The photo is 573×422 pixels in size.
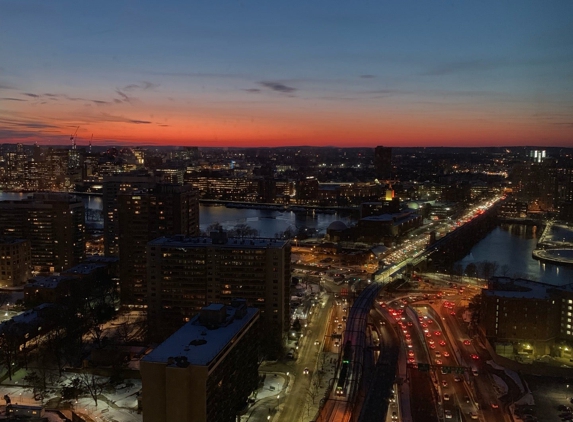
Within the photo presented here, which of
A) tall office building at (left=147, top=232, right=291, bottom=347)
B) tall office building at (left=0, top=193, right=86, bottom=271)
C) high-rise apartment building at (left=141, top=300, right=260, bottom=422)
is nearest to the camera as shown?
high-rise apartment building at (left=141, top=300, right=260, bottom=422)

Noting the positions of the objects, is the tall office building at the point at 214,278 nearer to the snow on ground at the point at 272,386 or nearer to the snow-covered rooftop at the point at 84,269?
the snow on ground at the point at 272,386

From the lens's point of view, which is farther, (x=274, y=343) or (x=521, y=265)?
(x=521, y=265)

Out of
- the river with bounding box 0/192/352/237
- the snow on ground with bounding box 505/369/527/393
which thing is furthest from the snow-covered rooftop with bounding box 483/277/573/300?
the river with bounding box 0/192/352/237

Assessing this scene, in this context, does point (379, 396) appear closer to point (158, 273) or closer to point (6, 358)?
point (158, 273)


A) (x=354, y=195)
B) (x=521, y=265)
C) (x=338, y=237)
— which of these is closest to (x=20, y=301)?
(x=338, y=237)

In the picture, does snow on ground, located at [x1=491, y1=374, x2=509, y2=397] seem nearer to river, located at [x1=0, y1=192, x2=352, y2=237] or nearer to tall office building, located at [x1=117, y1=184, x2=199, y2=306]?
tall office building, located at [x1=117, y1=184, x2=199, y2=306]

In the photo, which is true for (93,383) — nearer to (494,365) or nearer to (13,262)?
(494,365)
